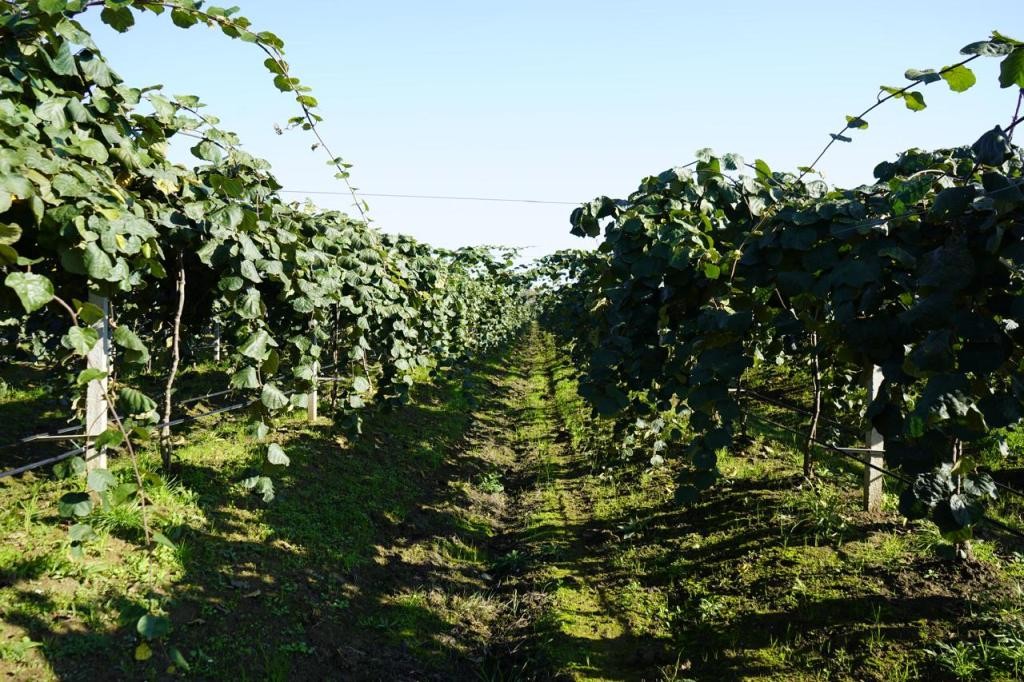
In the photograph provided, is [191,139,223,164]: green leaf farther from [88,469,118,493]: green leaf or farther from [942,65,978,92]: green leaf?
[942,65,978,92]: green leaf

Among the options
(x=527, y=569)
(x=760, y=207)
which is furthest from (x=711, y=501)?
(x=760, y=207)

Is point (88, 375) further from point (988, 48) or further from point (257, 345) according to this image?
point (988, 48)

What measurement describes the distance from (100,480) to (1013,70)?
3.03 metres

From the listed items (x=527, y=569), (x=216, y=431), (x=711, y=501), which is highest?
(x=216, y=431)

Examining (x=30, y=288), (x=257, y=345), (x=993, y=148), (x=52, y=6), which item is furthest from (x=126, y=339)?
(x=993, y=148)

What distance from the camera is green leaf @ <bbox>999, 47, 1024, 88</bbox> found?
75.9 inches

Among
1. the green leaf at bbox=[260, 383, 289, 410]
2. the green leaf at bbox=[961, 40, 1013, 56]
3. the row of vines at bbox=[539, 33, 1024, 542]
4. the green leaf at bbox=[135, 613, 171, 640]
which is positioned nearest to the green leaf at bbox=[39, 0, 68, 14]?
the green leaf at bbox=[260, 383, 289, 410]

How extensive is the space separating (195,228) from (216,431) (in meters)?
4.22

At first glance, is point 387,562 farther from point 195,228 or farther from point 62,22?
point 62,22

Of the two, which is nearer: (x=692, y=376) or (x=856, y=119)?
(x=692, y=376)

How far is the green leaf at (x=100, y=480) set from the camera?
1928mm

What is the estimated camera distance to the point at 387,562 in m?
5.26

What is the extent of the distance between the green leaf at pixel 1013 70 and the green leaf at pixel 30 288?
294 centimetres

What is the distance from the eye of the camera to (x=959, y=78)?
2299 mm
